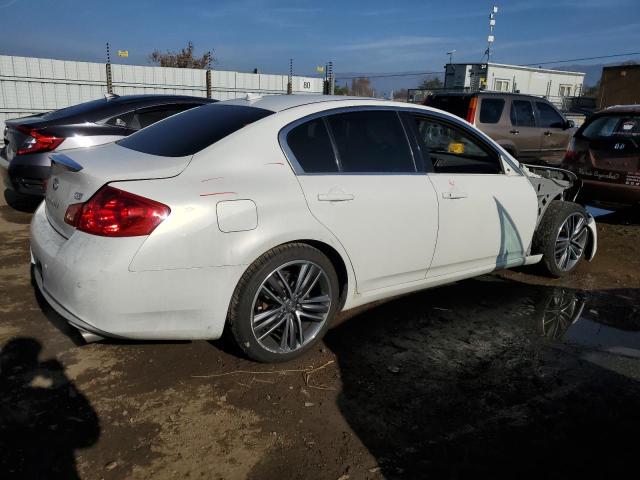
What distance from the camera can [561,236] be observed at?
4.99m

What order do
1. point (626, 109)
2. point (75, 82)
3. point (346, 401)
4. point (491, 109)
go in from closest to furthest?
point (346, 401)
point (626, 109)
point (491, 109)
point (75, 82)

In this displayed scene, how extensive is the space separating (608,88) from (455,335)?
1218 inches

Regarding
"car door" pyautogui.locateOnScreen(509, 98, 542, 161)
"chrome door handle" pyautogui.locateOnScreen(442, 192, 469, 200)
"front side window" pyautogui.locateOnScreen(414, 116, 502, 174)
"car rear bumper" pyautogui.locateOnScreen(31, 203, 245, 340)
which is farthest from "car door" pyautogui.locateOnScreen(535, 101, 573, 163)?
"car rear bumper" pyautogui.locateOnScreen(31, 203, 245, 340)

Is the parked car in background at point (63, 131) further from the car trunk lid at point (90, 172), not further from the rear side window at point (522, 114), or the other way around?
the rear side window at point (522, 114)

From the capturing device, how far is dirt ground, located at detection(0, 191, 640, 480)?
7.91 feet

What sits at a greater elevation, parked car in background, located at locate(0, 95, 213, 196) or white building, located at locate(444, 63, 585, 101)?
white building, located at locate(444, 63, 585, 101)

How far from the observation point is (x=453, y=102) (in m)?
10.2

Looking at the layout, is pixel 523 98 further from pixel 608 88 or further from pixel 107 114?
pixel 608 88

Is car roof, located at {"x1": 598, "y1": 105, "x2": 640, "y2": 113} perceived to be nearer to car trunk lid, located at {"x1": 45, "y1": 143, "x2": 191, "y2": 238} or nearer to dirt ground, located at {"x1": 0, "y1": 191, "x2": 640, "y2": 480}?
dirt ground, located at {"x1": 0, "y1": 191, "x2": 640, "y2": 480}

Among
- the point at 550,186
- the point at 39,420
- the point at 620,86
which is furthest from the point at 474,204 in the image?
the point at 620,86

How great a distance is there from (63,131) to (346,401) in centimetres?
450

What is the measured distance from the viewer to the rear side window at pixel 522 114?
10.4 meters

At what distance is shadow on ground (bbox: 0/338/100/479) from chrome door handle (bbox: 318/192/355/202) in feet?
5.56

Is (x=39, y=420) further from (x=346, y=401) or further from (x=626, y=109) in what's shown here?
(x=626, y=109)
